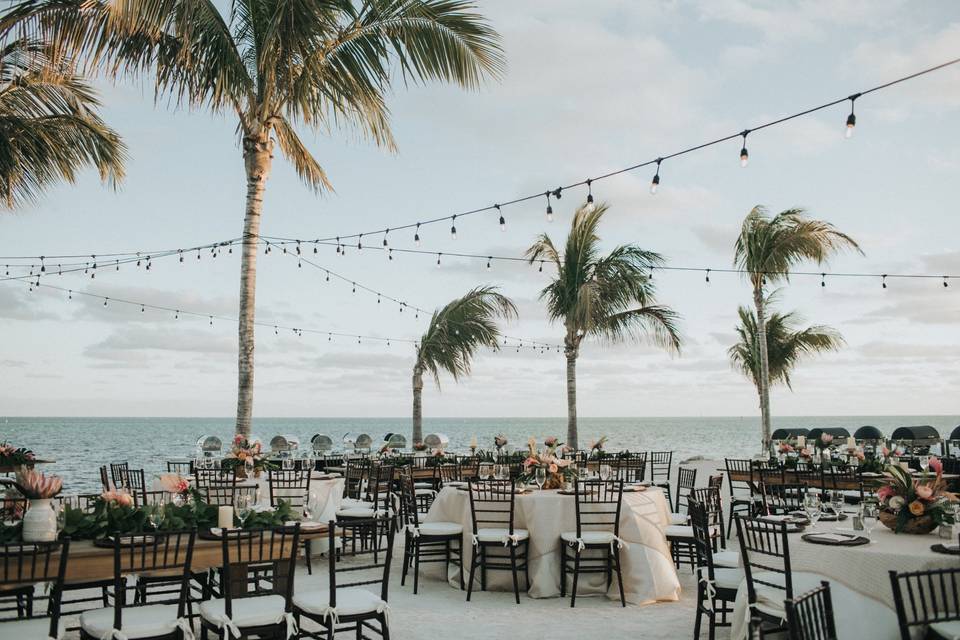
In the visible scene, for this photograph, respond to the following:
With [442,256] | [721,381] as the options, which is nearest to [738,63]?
[442,256]

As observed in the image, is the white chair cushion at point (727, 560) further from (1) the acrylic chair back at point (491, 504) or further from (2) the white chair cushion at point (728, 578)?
(1) the acrylic chair back at point (491, 504)

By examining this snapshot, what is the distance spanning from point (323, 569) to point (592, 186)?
4997 mm

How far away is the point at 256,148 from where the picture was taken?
941 cm

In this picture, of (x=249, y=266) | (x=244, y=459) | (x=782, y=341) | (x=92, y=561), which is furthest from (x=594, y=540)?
(x=782, y=341)

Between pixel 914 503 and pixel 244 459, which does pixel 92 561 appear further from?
pixel 914 503

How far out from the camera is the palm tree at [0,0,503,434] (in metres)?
8.66

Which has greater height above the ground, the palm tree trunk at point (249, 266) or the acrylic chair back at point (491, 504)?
the palm tree trunk at point (249, 266)

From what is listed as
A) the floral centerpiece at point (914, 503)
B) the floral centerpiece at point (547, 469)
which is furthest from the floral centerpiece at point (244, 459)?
the floral centerpiece at point (914, 503)

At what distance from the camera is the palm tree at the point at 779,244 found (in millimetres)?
14273

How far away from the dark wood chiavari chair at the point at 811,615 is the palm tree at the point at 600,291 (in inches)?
445

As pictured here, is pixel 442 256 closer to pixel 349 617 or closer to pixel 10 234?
pixel 10 234

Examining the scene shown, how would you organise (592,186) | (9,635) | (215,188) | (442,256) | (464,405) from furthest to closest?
(464,405) < (215,188) < (442,256) < (592,186) < (9,635)

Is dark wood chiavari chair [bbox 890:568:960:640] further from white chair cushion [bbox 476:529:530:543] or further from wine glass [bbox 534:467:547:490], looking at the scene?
wine glass [bbox 534:467:547:490]

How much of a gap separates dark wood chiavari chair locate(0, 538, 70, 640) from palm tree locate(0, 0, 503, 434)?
5290 millimetres
